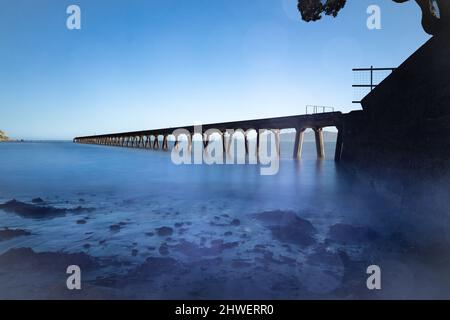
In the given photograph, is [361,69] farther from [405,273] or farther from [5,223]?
[5,223]

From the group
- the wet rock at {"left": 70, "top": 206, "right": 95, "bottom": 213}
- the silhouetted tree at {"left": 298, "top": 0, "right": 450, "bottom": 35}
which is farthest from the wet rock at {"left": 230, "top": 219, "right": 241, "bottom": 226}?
the silhouetted tree at {"left": 298, "top": 0, "right": 450, "bottom": 35}

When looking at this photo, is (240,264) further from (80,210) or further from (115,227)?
(80,210)

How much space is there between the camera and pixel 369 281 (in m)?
3.66

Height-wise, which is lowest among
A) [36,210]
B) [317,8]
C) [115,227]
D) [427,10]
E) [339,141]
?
[115,227]

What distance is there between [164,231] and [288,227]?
268 centimetres

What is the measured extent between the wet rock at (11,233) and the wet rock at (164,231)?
263cm

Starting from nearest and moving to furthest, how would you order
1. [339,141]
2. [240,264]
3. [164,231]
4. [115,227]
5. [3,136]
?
[240,264]
[164,231]
[115,227]
[339,141]
[3,136]

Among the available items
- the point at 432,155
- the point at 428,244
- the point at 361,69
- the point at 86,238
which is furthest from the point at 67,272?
the point at 361,69

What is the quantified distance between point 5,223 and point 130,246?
3794 millimetres

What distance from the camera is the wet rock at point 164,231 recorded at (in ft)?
19.0

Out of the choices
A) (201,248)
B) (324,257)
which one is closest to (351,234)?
(324,257)

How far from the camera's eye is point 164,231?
5.94 metres

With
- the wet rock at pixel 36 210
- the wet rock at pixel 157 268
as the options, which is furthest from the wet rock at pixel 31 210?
the wet rock at pixel 157 268

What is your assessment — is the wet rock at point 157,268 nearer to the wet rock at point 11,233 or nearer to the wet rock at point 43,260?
the wet rock at point 43,260
